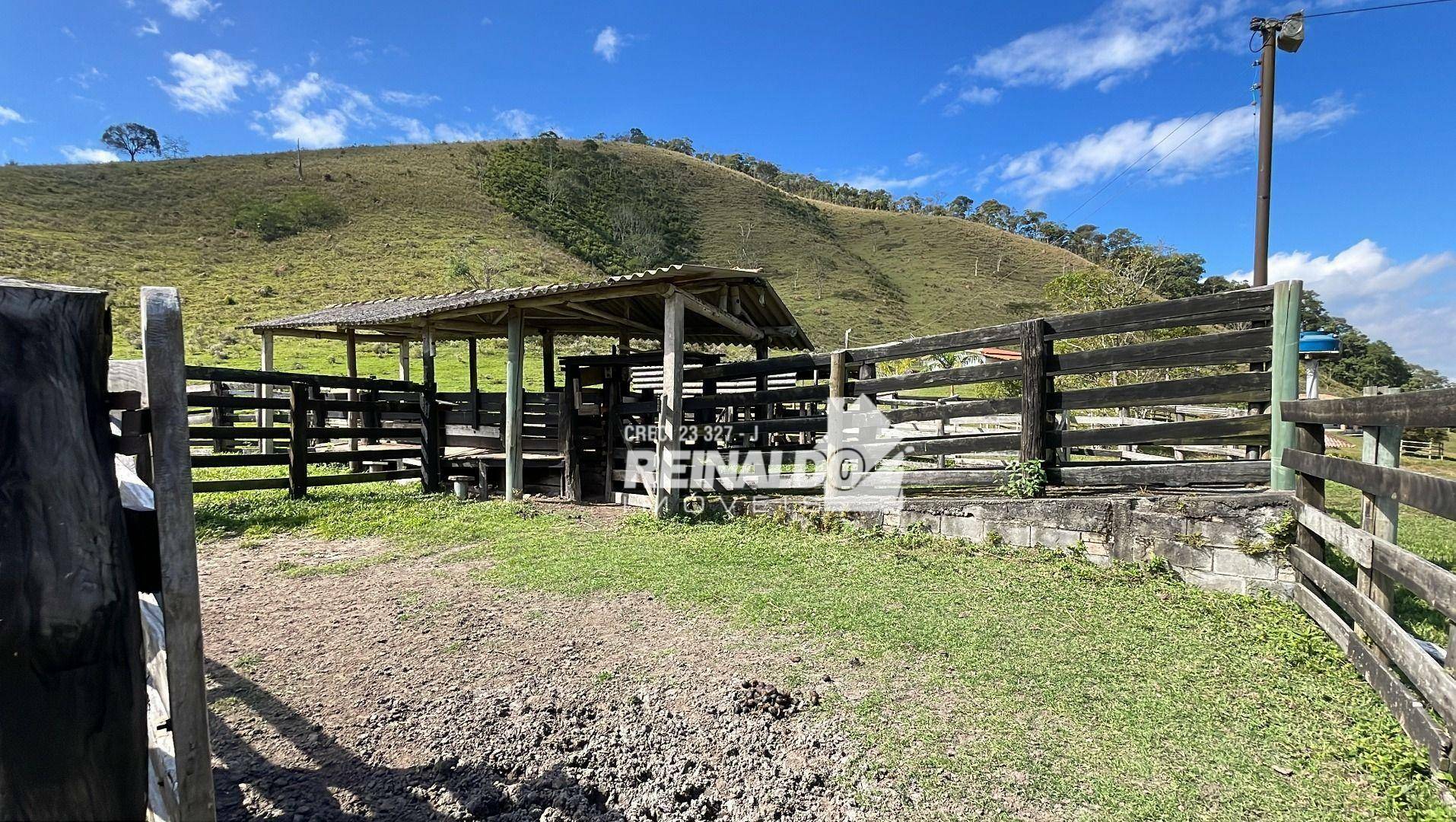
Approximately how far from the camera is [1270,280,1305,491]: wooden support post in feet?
14.0

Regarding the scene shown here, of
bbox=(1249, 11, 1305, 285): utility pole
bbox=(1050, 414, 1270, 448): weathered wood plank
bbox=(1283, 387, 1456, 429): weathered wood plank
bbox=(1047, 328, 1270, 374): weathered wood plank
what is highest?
bbox=(1249, 11, 1305, 285): utility pole

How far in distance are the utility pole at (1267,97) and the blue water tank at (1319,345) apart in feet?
7.26

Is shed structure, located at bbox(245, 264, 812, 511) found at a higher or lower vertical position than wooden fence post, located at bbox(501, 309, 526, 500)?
higher

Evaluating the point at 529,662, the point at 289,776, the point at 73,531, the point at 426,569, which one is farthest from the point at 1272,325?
the point at 426,569

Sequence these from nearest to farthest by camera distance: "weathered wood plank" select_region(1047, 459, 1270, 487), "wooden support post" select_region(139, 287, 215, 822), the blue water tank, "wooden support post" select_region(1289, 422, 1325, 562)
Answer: "wooden support post" select_region(139, 287, 215, 822) → "wooden support post" select_region(1289, 422, 1325, 562) → "weathered wood plank" select_region(1047, 459, 1270, 487) → the blue water tank

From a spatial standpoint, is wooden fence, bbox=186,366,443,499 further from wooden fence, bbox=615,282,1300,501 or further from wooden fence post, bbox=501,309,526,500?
wooden fence, bbox=615,282,1300,501

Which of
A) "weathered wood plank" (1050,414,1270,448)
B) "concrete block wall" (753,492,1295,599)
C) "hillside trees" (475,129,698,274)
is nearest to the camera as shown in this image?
"concrete block wall" (753,492,1295,599)

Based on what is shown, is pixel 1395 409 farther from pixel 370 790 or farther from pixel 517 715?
pixel 370 790

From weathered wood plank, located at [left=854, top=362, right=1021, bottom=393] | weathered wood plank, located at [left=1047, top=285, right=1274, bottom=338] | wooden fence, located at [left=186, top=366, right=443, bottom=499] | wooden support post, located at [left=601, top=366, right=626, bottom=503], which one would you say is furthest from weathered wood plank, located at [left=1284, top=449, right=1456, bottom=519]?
wooden fence, located at [left=186, top=366, right=443, bottom=499]

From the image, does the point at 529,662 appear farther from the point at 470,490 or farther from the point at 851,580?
the point at 470,490

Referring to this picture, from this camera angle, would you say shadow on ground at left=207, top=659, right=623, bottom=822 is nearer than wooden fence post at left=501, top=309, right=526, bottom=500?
Yes

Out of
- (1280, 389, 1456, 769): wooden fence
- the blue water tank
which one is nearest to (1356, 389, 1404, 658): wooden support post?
(1280, 389, 1456, 769): wooden fence

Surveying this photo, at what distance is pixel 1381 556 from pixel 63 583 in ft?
15.7

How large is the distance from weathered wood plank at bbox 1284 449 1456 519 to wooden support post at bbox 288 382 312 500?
10.3 metres
